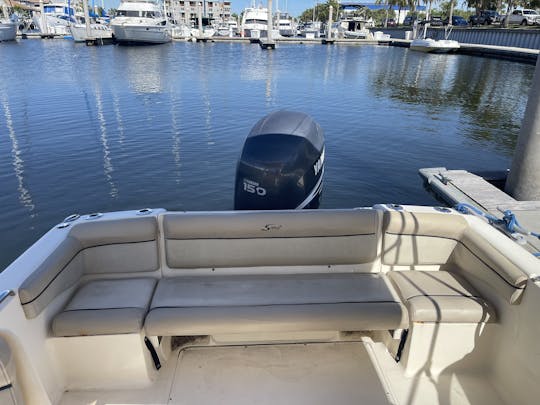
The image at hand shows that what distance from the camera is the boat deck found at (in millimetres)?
2592

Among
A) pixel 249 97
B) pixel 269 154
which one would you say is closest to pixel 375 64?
pixel 249 97

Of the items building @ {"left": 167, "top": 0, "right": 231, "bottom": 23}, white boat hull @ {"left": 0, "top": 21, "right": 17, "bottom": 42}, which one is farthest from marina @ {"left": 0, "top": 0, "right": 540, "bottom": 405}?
building @ {"left": 167, "top": 0, "right": 231, "bottom": 23}

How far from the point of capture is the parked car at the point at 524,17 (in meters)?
41.7

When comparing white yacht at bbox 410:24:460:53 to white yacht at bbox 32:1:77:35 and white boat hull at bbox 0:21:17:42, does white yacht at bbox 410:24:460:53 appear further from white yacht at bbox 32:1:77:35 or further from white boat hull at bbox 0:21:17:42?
white boat hull at bbox 0:21:17:42

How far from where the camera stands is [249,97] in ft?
53.5

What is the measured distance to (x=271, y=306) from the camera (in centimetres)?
267

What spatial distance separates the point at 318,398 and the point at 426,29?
192 feet

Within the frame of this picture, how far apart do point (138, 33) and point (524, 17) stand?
41.2 metres

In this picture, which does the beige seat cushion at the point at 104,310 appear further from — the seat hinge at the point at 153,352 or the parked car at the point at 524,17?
the parked car at the point at 524,17

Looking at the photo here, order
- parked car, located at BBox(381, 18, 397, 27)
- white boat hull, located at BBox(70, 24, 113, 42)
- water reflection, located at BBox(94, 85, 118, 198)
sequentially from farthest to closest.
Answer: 1. parked car, located at BBox(381, 18, 397, 27)
2. white boat hull, located at BBox(70, 24, 113, 42)
3. water reflection, located at BBox(94, 85, 118, 198)

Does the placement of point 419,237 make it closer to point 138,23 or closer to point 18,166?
point 18,166

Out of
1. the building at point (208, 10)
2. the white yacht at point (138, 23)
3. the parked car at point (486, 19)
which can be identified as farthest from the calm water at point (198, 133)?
the building at point (208, 10)

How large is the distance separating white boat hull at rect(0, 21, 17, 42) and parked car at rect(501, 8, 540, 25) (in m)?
55.6

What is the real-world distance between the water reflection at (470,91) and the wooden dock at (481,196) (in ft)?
14.3
